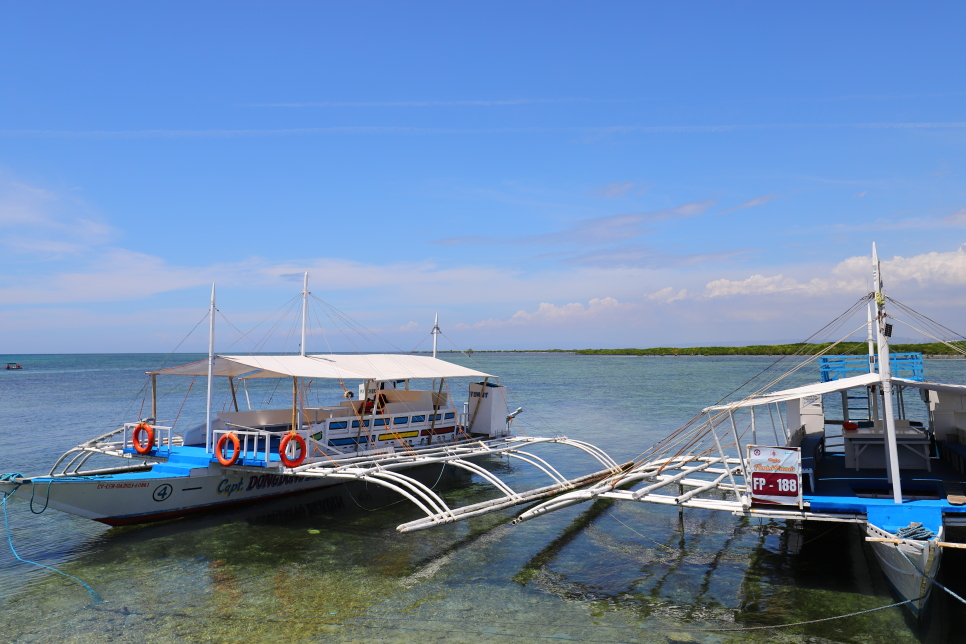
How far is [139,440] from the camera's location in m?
15.7

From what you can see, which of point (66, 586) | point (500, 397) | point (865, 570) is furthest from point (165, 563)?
point (865, 570)

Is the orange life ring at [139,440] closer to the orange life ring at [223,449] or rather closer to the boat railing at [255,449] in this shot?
the boat railing at [255,449]

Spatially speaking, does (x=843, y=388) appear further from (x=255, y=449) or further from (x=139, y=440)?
(x=139, y=440)

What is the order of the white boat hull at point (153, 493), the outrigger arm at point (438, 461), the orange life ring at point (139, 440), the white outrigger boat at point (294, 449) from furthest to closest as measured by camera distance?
the orange life ring at point (139, 440) < the white outrigger boat at point (294, 449) < the white boat hull at point (153, 493) < the outrigger arm at point (438, 461)

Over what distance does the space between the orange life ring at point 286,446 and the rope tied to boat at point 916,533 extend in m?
11.2

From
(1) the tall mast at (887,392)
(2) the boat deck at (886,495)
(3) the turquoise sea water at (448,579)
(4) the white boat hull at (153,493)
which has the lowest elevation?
(3) the turquoise sea water at (448,579)

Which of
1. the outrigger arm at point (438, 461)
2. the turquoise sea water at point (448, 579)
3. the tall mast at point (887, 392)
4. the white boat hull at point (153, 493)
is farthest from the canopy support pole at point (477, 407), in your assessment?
the tall mast at point (887, 392)

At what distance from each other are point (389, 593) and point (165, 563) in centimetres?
477

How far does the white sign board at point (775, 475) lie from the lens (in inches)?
376

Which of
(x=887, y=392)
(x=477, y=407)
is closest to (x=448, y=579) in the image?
(x=887, y=392)

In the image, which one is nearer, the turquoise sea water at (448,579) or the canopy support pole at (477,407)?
the turquoise sea water at (448,579)

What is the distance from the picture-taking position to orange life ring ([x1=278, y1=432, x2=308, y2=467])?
538 inches

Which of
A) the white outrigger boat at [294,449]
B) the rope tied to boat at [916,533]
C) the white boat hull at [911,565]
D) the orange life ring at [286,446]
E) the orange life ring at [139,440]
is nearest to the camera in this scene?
the white boat hull at [911,565]

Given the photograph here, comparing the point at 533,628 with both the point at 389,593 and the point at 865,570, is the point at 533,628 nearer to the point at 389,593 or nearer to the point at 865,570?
the point at 389,593
